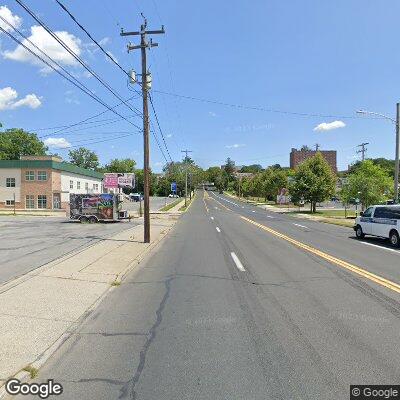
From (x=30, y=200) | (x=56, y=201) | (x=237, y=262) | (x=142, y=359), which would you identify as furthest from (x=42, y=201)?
(x=142, y=359)

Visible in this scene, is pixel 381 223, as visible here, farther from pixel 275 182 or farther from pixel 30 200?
pixel 275 182

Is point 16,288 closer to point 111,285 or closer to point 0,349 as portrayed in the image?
point 111,285

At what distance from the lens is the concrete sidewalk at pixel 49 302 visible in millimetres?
5891

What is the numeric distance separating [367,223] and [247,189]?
11983 centimetres

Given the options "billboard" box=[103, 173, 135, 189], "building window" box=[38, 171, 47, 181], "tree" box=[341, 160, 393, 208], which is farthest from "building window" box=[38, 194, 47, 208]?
"tree" box=[341, 160, 393, 208]

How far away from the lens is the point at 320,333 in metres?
6.73

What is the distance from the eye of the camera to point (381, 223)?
849 inches

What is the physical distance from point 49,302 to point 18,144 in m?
107

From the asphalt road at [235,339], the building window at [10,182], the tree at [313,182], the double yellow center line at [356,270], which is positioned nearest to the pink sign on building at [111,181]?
the building window at [10,182]

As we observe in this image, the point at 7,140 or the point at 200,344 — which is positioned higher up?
the point at 7,140

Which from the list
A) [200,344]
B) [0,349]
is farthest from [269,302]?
[0,349]

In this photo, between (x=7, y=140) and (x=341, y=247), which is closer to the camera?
(x=341, y=247)

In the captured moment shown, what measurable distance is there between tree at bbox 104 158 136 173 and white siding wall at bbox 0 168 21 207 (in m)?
96.0

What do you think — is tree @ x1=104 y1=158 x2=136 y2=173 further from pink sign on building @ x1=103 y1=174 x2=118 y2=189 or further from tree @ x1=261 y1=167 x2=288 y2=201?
pink sign on building @ x1=103 y1=174 x2=118 y2=189
